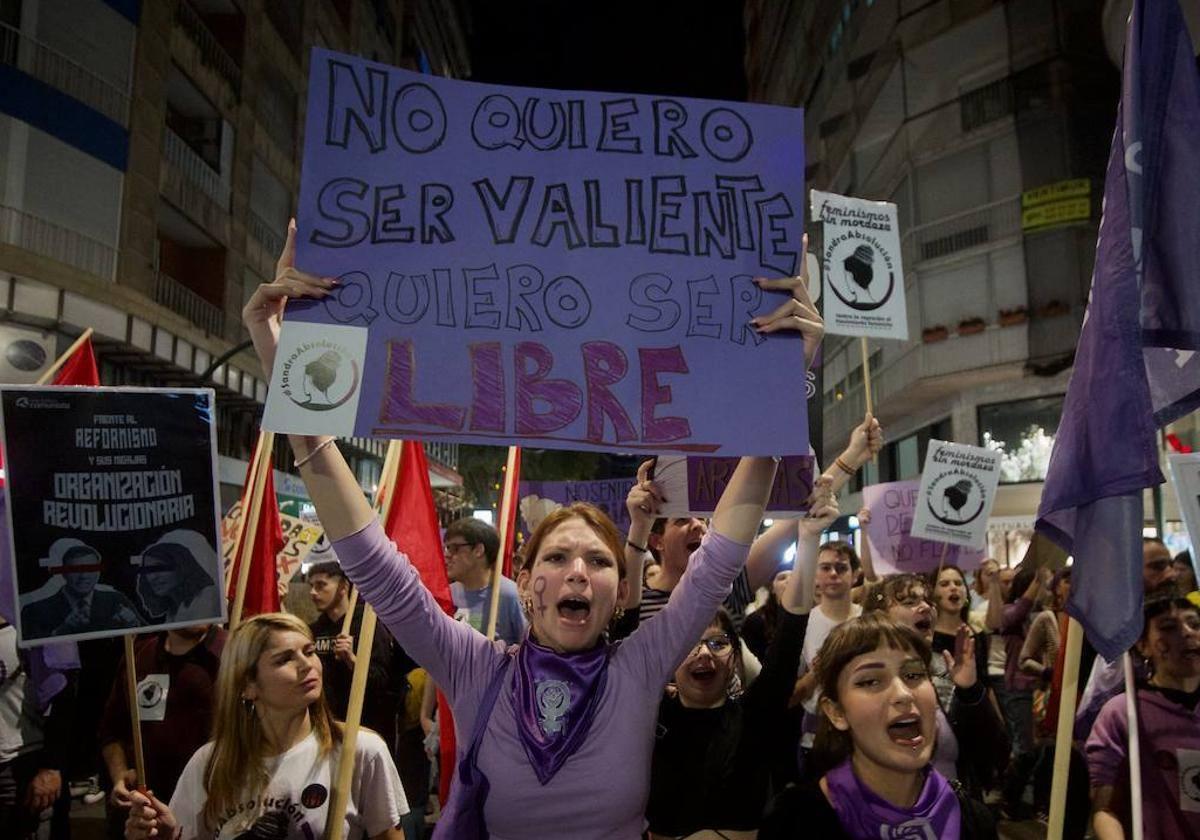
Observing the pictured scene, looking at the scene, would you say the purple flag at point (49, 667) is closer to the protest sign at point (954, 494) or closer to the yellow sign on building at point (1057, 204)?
the protest sign at point (954, 494)

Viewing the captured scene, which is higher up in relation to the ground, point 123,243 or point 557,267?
point 123,243

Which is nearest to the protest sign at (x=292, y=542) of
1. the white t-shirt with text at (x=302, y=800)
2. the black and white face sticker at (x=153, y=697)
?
the black and white face sticker at (x=153, y=697)

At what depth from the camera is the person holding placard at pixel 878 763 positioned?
249 cm

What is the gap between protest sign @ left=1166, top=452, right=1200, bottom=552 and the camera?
10.4 ft

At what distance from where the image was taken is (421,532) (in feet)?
17.1

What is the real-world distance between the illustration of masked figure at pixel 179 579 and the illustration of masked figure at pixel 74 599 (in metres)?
0.09

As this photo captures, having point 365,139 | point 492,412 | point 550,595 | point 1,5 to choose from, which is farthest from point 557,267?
point 1,5

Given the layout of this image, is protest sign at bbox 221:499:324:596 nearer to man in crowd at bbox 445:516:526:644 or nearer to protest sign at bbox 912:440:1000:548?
man in crowd at bbox 445:516:526:644

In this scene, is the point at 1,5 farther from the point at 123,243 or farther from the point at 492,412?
the point at 492,412

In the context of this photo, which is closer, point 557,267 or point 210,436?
point 557,267

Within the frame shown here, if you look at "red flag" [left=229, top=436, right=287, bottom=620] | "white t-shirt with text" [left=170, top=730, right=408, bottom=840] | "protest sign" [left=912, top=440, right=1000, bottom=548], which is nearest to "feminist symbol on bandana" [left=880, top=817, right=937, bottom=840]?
"white t-shirt with text" [left=170, top=730, right=408, bottom=840]

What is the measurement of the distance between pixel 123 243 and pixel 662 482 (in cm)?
1791

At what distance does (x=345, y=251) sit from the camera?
2676 mm

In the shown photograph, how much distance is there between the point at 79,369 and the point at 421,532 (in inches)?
81.1
